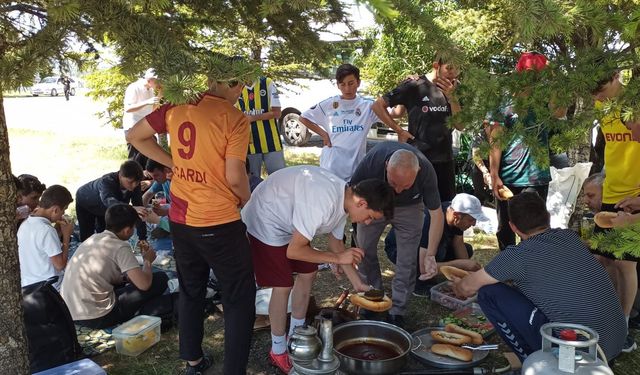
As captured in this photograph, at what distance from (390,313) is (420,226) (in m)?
0.64

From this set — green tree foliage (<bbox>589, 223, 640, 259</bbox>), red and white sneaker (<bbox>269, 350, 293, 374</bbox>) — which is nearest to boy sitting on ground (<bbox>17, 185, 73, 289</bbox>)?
red and white sneaker (<bbox>269, 350, 293, 374</bbox>)

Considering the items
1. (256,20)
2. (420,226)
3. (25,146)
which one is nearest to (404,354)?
(420,226)

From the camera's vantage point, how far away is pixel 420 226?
376cm

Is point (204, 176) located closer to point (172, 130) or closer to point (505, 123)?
point (172, 130)

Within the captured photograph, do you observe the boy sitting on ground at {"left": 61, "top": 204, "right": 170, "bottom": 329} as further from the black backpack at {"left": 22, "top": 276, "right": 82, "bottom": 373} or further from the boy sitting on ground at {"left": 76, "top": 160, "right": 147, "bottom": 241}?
the boy sitting on ground at {"left": 76, "top": 160, "right": 147, "bottom": 241}

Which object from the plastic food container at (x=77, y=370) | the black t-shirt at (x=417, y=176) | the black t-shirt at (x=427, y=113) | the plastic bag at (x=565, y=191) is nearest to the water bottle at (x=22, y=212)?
the plastic food container at (x=77, y=370)

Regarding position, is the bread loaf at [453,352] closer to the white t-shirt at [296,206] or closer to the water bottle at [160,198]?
the white t-shirt at [296,206]

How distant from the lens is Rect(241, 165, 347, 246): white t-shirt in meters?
2.83

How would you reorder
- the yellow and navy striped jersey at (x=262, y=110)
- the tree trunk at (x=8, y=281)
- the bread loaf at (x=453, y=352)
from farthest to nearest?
the yellow and navy striped jersey at (x=262, y=110) → the bread loaf at (x=453, y=352) → the tree trunk at (x=8, y=281)

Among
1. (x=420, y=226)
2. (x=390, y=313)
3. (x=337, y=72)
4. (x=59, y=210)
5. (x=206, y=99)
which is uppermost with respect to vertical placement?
(x=337, y=72)

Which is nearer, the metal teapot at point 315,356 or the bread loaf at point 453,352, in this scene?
the metal teapot at point 315,356

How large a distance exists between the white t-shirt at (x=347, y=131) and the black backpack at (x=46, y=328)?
8.40 feet

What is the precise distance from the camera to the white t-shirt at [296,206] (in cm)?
283

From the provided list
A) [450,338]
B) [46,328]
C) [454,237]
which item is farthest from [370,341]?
[46,328]
